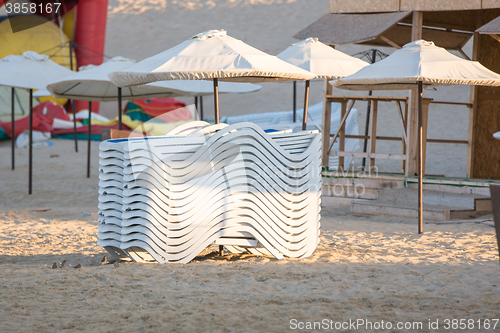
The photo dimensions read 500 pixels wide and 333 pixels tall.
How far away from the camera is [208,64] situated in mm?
5293

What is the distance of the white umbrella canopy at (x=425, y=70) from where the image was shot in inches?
215

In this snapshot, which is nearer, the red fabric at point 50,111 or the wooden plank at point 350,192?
the wooden plank at point 350,192

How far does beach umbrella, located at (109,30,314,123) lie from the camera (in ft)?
17.2

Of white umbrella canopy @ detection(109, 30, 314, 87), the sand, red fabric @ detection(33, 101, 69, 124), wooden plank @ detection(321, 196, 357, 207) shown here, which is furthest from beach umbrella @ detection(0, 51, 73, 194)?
red fabric @ detection(33, 101, 69, 124)

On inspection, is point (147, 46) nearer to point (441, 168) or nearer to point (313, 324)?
point (441, 168)

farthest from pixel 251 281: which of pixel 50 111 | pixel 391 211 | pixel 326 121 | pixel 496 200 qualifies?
pixel 50 111

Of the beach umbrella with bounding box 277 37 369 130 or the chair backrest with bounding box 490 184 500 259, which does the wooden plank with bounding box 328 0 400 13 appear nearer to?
the beach umbrella with bounding box 277 37 369 130

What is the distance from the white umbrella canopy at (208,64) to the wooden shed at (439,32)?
303 centimetres

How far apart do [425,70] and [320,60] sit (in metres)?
2.87

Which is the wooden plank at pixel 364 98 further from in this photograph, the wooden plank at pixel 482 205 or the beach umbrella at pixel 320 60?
the wooden plank at pixel 482 205

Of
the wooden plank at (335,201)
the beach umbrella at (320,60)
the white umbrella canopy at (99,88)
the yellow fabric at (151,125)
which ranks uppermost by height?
the beach umbrella at (320,60)

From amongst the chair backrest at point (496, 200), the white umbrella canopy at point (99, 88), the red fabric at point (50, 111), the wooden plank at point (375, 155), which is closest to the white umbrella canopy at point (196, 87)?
the white umbrella canopy at point (99, 88)

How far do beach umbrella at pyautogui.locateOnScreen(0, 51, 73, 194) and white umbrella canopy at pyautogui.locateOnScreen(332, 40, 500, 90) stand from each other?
19.3 feet

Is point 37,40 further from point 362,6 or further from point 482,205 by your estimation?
point 482,205
